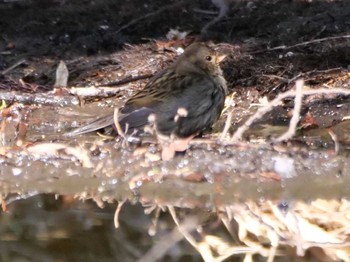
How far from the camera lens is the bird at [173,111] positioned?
8.02 meters

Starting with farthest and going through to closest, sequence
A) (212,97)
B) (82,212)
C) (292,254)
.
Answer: (212,97) → (82,212) → (292,254)

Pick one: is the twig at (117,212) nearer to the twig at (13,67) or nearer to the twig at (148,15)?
the twig at (13,67)

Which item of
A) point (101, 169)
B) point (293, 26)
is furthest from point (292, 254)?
point (293, 26)

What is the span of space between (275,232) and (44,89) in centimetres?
348

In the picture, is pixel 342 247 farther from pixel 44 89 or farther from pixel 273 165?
pixel 44 89

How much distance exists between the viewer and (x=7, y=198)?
7.48 m

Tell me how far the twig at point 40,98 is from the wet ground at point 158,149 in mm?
12

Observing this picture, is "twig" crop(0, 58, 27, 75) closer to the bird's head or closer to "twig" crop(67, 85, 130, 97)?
"twig" crop(67, 85, 130, 97)

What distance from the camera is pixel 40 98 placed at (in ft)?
30.6

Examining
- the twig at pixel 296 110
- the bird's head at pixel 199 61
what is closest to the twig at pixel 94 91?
the bird's head at pixel 199 61

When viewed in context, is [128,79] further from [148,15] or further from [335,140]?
[335,140]

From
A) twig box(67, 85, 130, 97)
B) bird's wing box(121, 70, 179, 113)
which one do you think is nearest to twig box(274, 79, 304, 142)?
bird's wing box(121, 70, 179, 113)

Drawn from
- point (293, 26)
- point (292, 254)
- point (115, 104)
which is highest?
point (293, 26)

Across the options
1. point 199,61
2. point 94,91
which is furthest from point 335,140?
point 94,91
